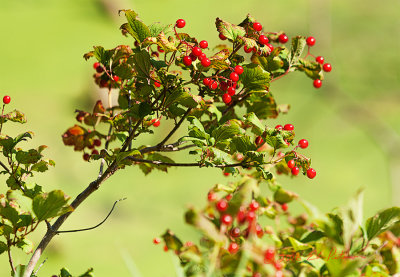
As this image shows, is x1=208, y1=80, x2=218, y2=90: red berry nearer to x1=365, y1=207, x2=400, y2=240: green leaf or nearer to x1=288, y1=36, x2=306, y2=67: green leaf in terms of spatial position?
x1=288, y1=36, x2=306, y2=67: green leaf

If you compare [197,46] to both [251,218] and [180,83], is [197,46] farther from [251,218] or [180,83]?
[251,218]

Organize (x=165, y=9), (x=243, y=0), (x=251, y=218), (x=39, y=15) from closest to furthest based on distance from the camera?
(x=251, y=218)
(x=39, y=15)
(x=165, y=9)
(x=243, y=0)

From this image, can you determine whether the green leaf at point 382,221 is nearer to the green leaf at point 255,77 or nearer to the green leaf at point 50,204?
the green leaf at point 255,77

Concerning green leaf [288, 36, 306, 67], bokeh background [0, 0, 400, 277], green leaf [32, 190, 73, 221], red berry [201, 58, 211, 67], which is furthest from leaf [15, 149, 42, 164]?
bokeh background [0, 0, 400, 277]

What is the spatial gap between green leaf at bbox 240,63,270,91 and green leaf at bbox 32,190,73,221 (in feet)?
0.86

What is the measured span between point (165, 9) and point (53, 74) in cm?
96

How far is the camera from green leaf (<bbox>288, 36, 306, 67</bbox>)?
64 cm

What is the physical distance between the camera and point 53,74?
2.67 meters

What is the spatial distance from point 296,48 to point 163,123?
2.05 m

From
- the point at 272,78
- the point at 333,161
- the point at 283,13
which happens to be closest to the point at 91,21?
the point at 283,13

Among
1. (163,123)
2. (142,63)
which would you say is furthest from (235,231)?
(163,123)

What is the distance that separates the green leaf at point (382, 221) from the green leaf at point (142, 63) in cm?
33

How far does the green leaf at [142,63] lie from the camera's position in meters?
0.54

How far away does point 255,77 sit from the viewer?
600 millimetres
